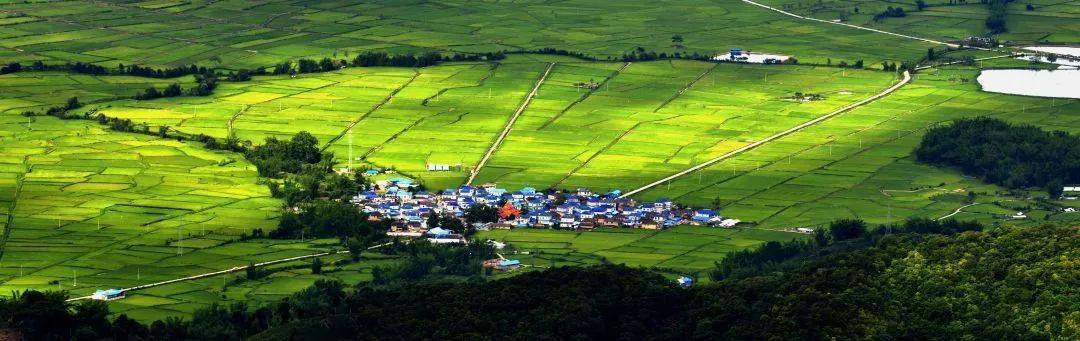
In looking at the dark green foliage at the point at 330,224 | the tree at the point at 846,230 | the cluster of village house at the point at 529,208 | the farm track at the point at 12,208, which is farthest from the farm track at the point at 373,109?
→ the tree at the point at 846,230

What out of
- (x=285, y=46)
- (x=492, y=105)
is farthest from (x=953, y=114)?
(x=285, y=46)

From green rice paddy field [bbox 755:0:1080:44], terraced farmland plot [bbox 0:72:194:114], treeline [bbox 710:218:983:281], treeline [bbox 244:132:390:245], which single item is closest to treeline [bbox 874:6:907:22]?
green rice paddy field [bbox 755:0:1080:44]

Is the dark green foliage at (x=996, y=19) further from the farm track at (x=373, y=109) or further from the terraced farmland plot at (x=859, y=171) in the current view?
the farm track at (x=373, y=109)

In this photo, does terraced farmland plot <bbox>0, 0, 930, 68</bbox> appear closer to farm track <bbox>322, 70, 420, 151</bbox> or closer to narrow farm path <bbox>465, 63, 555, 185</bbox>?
narrow farm path <bbox>465, 63, 555, 185</bbox>

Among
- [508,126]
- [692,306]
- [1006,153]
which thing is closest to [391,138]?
[508,126]

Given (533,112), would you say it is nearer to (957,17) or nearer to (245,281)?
(245,281)
